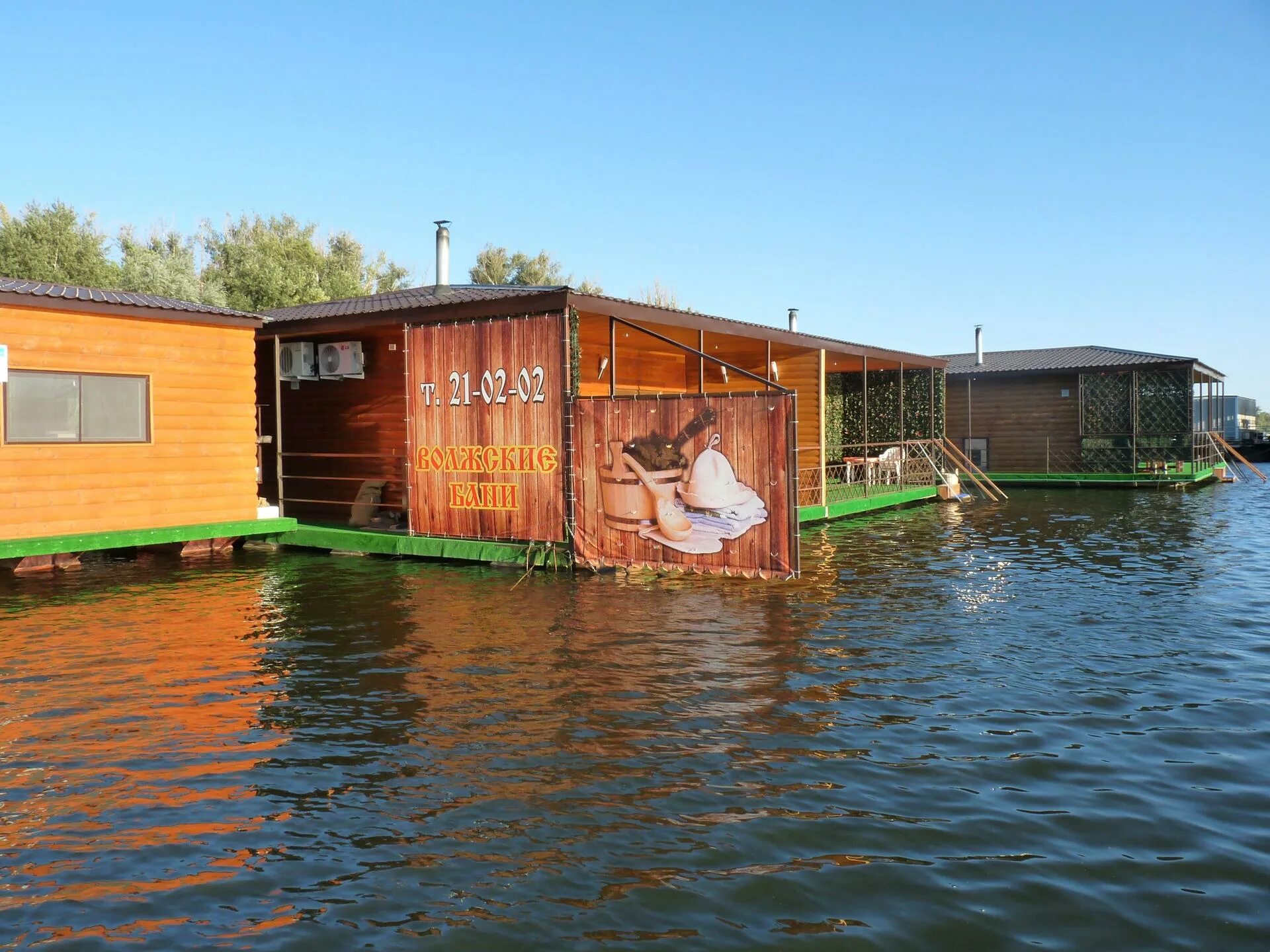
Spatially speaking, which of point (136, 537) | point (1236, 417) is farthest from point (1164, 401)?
point (1236, 417)

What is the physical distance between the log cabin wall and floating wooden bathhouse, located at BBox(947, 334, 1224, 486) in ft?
67.5

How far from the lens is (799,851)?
485 centimetres

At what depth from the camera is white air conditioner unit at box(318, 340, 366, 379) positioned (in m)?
17.9

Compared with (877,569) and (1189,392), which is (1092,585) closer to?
(877,569)

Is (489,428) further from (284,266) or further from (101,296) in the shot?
(284,266)

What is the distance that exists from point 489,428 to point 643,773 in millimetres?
9272

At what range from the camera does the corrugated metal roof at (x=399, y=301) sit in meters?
15.0

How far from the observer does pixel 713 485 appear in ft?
40.4

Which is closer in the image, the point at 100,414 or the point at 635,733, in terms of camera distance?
the point at 635,733

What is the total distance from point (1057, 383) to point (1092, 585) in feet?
71.2

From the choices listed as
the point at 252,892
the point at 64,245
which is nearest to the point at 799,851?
the point at 252,892

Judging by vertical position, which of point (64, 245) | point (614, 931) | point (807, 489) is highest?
point (64, 245)

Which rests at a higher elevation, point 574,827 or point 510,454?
point 510,454

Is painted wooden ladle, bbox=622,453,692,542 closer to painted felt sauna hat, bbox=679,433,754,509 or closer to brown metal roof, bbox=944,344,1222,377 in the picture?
painted felt sauna hat, bbox=679,433,754,509
